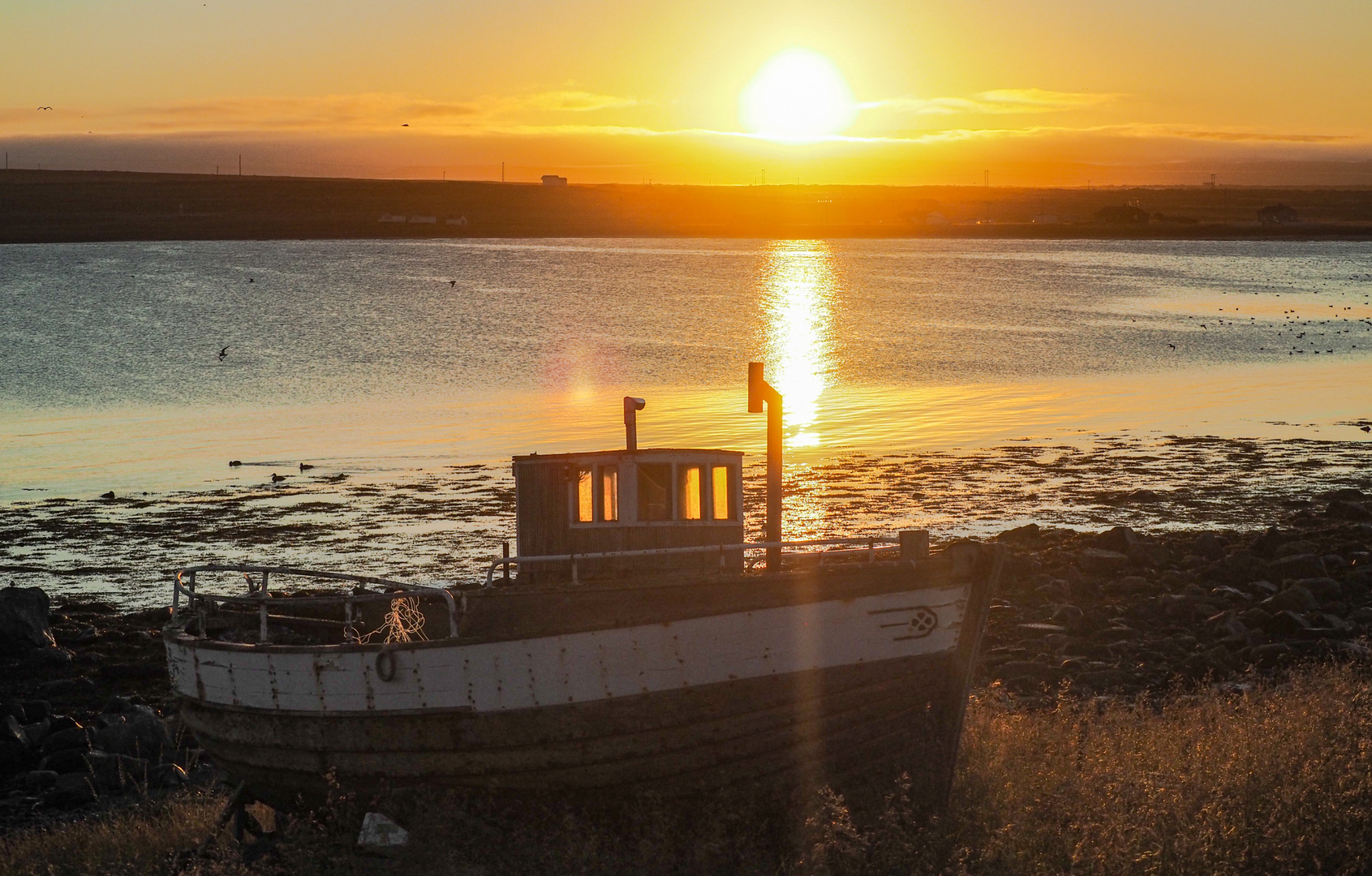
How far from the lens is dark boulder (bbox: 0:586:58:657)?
20047 mm

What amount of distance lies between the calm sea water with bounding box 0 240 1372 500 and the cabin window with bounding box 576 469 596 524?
20.9 m

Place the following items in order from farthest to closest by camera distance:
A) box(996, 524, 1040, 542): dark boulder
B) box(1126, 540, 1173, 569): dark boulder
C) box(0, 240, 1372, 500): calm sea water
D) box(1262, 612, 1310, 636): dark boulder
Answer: box(0, 240, 1372, 500): calm sea water → box(996, 524, 1040, 542): dark boulder → box(1126, 540, 1173, 569): dark boulder → box(1262, 612, 1310, 636): dark boulder

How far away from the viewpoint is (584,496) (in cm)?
1445

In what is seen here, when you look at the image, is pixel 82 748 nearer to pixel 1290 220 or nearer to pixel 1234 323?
pixel 1234 323

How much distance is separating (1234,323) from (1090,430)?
4421 centimetres

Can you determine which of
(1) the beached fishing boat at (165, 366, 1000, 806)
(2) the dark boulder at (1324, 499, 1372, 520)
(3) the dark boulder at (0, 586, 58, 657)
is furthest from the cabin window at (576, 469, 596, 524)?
(2) the dark boulder at (1324, 499, 1372, 520)

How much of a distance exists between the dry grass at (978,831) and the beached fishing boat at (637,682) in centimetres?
40

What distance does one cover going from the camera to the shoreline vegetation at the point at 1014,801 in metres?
11.9

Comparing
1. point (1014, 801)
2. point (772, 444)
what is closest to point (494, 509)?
point (772, 444)

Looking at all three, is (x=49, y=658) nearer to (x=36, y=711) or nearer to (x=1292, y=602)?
(x=36, y=711)

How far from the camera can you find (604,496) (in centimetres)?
1440

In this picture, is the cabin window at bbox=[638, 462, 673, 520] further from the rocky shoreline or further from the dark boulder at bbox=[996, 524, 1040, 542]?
the dark boulder at bbox=[996, 524, 1040, 542]

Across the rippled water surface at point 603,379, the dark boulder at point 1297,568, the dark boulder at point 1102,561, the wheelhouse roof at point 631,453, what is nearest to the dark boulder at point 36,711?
the rippled water surface at point 603,379

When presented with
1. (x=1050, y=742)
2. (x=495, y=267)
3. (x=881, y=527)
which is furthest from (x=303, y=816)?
(x=495, y=267)
